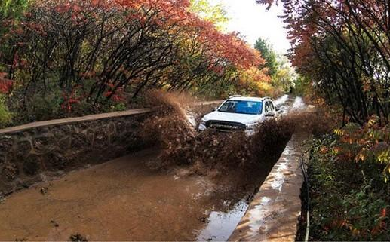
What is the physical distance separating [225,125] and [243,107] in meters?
1.71

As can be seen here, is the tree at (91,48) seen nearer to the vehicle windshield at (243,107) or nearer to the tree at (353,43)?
the vehicle windshield at (243,107)

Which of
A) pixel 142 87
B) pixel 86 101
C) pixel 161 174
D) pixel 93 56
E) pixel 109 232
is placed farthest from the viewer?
pixel 142 87

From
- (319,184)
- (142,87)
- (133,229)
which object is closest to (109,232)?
(133,229)

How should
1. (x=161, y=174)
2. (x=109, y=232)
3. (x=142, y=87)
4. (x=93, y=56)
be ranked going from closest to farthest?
1. (x=109, y=232)
2. (x=161, y=174)
3. (x=93, y=56)
4. (x=142, y=87)

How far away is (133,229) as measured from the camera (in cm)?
572

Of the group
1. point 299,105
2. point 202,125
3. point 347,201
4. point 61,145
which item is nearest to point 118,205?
point 61,145

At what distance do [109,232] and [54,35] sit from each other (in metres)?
5.89

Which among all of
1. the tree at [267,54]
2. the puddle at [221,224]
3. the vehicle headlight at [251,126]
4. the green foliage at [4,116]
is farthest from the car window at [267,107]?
the tree at [267,54]

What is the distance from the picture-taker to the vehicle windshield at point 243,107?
469 inches

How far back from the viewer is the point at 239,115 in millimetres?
11398

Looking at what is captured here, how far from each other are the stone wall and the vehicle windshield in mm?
2866

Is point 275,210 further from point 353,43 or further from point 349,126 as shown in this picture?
point 353,43

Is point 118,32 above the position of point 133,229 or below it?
above

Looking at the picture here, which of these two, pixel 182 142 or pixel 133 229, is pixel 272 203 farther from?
pixel 182 142
